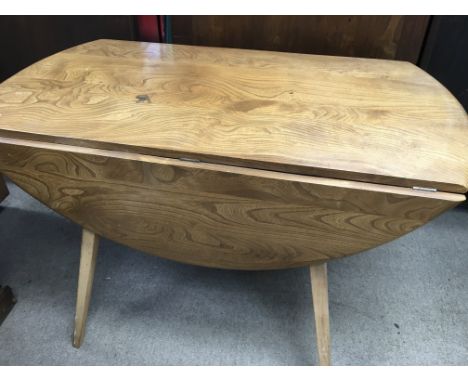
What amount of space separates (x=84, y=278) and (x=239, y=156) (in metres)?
0.56

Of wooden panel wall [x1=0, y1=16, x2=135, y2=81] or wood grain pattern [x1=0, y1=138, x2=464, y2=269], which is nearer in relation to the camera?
wood grain pattern [x1=0, y1=138, x2=464, y2=269]

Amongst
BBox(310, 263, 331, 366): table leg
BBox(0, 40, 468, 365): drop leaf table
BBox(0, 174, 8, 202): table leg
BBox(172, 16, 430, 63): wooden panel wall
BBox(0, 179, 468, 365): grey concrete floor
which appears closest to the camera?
BBox(0, 40, 468, 365): drop leaf table

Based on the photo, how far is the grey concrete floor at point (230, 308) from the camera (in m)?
1.05

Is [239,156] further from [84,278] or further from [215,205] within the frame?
[84,278]

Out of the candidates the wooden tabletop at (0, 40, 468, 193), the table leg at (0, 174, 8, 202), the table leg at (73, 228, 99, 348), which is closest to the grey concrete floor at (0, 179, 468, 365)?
the table leg at (73, 228, 99, 348)

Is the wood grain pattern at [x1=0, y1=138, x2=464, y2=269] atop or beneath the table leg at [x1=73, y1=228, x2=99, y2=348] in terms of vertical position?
atop

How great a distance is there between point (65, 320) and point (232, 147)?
2.45 ft

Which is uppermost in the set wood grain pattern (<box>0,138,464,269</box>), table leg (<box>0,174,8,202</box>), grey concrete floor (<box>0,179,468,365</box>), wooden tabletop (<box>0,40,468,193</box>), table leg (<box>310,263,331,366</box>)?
wooden tabletop (<box>0,40,468,193</box>)

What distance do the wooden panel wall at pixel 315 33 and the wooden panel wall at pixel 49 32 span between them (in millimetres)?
204

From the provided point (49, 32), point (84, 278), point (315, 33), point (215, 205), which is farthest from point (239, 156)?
point (49, 32)

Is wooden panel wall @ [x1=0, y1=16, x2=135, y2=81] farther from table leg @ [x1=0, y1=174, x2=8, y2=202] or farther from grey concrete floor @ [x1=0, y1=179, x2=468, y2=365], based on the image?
grey concrete floor @ [x1=0, y1=179, x2=468, y2=365]

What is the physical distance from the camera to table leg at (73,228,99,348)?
0.98 meters

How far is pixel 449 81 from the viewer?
1.24 meters
